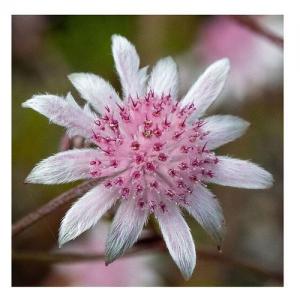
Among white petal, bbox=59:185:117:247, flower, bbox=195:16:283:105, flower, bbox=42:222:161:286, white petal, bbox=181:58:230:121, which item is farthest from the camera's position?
flower, bbox=195:16:283:105

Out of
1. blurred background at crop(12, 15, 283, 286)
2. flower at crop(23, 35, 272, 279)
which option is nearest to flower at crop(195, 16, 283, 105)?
blurred background at crop(12, 15, 283, 286)

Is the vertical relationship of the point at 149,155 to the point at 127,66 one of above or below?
below

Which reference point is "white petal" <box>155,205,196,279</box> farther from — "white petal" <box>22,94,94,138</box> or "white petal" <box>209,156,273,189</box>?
"white petal" <box>22,94,94,138</box>

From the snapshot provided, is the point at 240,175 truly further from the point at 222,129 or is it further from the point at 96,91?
the point at 96,91

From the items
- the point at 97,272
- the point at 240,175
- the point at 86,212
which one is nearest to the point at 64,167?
the point at 86,212

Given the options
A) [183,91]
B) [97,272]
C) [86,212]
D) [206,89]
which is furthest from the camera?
[97,272]

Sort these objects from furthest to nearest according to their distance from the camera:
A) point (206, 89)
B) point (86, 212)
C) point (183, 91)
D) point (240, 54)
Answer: point (240, 54) → point (183, 91) → point (206, 89) → point (86, 212)
